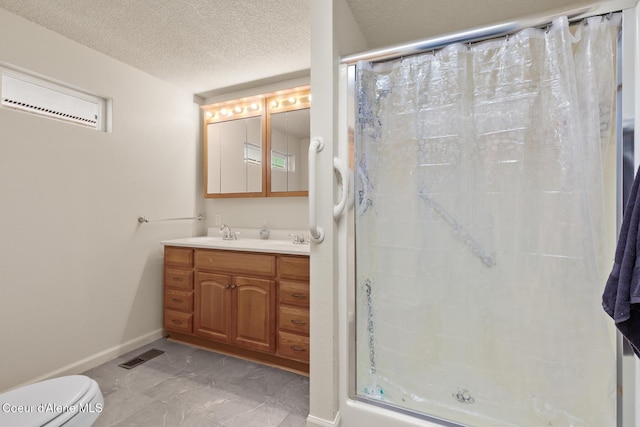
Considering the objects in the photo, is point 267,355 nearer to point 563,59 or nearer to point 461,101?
point 461,101

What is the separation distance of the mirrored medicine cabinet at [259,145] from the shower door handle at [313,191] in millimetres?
1124

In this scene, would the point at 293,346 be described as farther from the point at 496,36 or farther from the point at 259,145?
the point at 496,36

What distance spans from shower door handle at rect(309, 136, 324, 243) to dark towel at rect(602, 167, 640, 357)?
1074 millimetres

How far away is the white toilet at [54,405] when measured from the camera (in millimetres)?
951

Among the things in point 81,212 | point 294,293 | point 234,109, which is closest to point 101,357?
point 81,212

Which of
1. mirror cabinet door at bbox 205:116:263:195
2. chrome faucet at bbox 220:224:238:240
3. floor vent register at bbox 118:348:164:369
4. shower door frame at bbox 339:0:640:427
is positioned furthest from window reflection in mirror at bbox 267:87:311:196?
floor vent register at bbox 118:348:164:369

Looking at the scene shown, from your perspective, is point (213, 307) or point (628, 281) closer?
point (628, 281)

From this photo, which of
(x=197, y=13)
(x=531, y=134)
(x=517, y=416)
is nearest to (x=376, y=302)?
(x=517, y=416)

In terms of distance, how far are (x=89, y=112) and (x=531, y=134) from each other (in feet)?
9.54

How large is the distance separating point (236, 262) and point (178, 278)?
673 millimetres

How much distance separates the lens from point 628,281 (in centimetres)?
89

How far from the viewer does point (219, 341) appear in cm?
233

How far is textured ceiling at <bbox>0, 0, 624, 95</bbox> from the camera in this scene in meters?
1.69

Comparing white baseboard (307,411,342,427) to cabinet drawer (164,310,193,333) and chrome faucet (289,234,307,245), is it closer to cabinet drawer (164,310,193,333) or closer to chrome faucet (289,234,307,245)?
chrome faucet (289,234,307,245)
